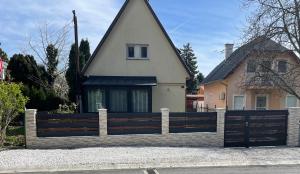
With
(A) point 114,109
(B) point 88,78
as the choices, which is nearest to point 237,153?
(A) point 114,109

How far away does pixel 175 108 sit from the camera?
15.4 m

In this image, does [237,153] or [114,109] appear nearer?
[237,153]

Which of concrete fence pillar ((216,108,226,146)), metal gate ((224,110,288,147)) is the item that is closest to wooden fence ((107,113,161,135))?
concrete fence pillar ((216,108,226,146))

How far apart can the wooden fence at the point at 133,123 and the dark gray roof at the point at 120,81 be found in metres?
4.64

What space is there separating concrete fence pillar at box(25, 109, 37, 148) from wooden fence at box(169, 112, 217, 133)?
510 centimetres

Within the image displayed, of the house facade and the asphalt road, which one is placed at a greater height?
the house facade

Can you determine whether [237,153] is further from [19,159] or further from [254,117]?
[19,159]

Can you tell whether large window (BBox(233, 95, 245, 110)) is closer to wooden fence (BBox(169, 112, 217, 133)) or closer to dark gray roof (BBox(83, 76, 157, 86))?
dark gray roof (BBox(83, 76, 157, 86))

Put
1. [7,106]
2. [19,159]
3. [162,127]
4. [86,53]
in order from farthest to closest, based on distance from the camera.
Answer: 1. [86,53]
2. [162,127]
3. [7,106]
4. [19,159]

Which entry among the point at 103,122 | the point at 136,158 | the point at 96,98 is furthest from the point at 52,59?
the point at 136,158

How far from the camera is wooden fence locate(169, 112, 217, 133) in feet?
31.0

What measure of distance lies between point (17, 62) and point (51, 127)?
10.2 meters

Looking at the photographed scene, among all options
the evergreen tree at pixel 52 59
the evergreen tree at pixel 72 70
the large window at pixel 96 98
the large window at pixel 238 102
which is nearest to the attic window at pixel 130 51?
the large window at pixel 96 98

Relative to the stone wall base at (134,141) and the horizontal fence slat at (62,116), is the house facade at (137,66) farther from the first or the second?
the stone wall base at (134,141)
